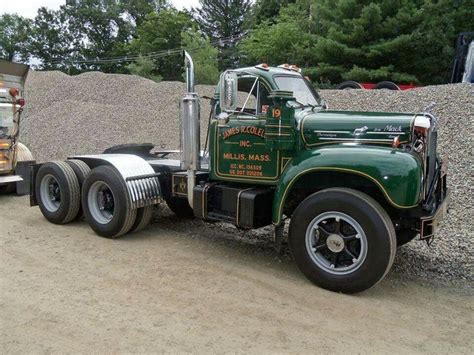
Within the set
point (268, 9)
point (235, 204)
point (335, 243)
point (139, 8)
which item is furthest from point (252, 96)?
point (139, 8)

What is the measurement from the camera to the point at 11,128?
8977 millimetres

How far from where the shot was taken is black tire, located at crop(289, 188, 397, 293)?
4418 millimetres

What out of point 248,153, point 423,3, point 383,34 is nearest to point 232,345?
point 248,153

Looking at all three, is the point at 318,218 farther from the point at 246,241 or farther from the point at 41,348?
the point at 41,348

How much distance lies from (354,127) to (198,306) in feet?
7.64

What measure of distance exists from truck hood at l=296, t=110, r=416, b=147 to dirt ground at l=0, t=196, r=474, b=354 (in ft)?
4.89

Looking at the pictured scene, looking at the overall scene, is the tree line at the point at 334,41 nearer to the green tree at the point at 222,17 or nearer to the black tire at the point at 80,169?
the green tree at the point at 222,17

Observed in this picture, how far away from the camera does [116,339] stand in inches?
144

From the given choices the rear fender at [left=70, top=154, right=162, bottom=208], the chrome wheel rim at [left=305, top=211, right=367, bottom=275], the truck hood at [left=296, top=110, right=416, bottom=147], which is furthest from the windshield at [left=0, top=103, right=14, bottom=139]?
the chrome wheel rim at [left=305, top=211, right=367, bottom=275]

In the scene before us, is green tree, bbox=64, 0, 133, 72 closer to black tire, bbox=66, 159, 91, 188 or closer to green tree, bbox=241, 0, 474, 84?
green tree, bbox=241, 0, 474, 84

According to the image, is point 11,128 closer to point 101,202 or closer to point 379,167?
point 101,202

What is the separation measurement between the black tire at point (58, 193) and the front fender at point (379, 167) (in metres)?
3.49

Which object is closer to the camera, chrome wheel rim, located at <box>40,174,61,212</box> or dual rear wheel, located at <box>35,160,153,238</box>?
dual rear wheel, located at <box>35,160,153,238</box>

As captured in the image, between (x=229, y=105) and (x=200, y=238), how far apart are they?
2086 millimetres
